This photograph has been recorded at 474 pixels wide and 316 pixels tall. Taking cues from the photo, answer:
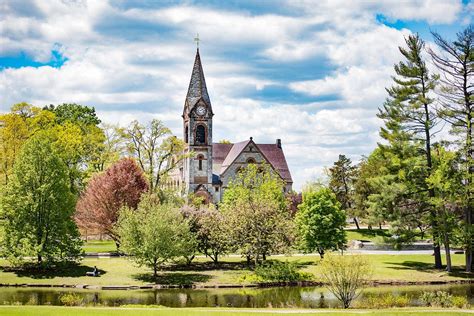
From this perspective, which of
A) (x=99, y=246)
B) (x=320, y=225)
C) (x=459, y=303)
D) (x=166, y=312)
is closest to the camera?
(x=166, y=312)

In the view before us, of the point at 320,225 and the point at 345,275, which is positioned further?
the point at 320,225

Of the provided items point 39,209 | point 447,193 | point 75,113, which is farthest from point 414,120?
point 75,113

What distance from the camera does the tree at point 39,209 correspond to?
43438 millimetres

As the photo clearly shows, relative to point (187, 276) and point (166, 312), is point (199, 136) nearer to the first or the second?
point (187, 276)

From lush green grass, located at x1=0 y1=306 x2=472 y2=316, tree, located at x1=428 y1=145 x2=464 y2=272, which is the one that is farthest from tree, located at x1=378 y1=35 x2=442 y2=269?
lush green grass, located at x1=0 y1=306 x2=472 y2=316

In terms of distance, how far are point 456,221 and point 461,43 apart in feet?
45.2

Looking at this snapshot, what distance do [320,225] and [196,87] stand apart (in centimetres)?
3818

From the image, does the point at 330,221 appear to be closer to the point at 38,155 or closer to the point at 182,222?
the point at 182,222

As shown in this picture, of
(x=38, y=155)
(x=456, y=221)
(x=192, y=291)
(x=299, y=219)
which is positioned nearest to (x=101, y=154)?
(x=38, y=155)

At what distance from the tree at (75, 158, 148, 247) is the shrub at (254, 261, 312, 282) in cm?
1549

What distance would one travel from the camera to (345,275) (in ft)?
97.3

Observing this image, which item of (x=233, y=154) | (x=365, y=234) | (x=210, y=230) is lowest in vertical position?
(x=365, y=234)

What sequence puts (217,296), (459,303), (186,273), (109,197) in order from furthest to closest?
(109,197)
(186,273)
(217,296)
(459,303)

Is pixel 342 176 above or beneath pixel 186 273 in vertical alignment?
above
